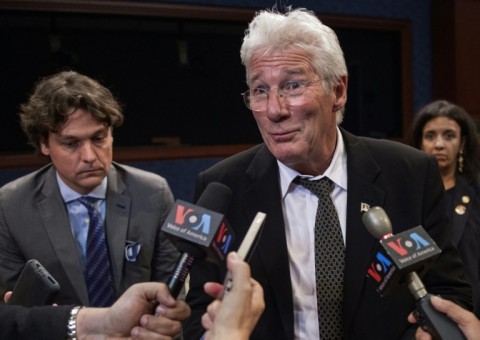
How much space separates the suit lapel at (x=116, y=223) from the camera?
1.67 m

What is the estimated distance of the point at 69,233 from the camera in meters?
1.64

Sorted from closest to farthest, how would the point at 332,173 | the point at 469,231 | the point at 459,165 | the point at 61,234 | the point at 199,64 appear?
1. the point at 332,173
2. the point at 61,234
3. the point at 469,231
4. the point at 459,165
5. the point at 199,64

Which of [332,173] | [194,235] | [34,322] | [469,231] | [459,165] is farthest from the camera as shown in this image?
[459,165]

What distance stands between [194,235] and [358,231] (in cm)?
56

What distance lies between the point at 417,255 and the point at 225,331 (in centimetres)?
35

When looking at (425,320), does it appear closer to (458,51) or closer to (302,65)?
(302,65)

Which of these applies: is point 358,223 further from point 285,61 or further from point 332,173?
point 285,61

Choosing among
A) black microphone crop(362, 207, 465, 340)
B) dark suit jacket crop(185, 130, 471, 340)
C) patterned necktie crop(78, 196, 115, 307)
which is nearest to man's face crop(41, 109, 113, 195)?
patterned necktie crop(78, 196, 115, 307)

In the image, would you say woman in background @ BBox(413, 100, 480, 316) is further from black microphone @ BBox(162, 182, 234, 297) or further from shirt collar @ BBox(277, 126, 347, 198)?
black microphone @ BBox(162, 182, 234, 297)

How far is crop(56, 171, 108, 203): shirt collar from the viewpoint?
171 cm

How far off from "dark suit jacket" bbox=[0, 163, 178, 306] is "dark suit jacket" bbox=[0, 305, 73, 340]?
12.0 inches

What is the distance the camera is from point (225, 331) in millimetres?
845

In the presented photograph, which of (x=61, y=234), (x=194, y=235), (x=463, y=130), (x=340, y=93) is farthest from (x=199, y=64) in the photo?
(x=194, y=235)

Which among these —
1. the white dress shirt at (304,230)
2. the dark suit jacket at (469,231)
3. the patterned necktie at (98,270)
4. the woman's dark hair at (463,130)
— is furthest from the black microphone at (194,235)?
the woman's dark hair at (463,130)
